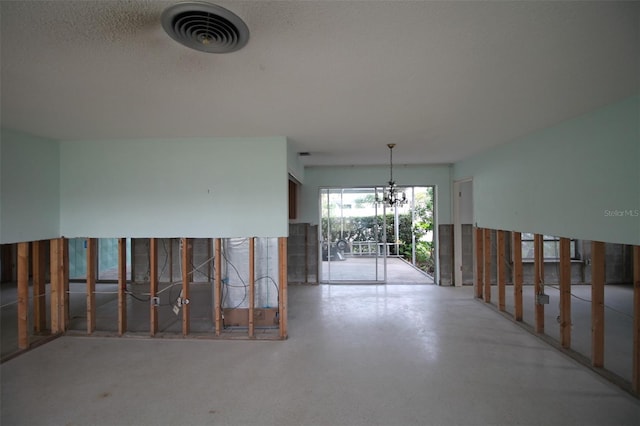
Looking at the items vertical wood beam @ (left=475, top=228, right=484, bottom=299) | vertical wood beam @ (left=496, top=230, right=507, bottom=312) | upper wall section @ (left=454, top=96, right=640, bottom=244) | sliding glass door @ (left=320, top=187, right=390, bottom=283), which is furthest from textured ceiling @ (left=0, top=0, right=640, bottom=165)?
sliding glass door @ (left=320, top=187, right=390, bottom=283)

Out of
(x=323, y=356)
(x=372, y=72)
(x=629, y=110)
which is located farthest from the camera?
(x=323, y=356)

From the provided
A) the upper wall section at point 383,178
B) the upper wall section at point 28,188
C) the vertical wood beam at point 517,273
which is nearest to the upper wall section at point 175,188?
the upper wall section at point 28,188

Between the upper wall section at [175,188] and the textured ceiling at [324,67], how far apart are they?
0.40 m

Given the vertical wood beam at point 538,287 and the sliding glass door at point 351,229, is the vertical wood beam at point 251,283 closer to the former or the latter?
the sliding glass door at point 351,229

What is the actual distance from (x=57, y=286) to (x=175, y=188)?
1935 millimetres

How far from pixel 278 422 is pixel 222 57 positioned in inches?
100.0

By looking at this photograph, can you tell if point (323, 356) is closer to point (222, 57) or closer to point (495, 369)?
point (495, 369)

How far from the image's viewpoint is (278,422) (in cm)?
223

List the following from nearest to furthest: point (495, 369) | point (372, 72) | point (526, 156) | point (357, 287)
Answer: point (372, 72) → point (495, 369) → point (526, 156) → point (357, 287)

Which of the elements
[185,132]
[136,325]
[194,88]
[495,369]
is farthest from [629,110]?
[136,325]

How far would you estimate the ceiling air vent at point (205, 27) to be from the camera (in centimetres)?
134

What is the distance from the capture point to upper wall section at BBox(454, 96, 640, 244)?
252 cm

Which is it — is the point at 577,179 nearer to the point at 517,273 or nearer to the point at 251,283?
the point at 517,273

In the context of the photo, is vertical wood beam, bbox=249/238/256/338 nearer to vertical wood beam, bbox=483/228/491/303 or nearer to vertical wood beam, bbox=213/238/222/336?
vertical wood beam, bbox=213/238/222/336
